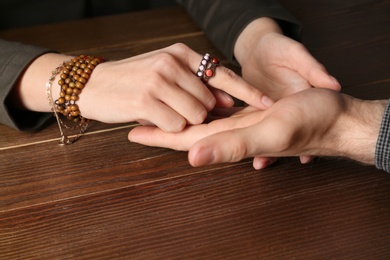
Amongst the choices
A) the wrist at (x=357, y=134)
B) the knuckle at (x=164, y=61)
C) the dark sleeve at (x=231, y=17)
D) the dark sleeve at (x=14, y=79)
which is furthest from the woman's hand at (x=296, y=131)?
the dark sleeve at (x=231, y=17)

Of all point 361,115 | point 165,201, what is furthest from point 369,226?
point 165,201

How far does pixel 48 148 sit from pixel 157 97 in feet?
0.84

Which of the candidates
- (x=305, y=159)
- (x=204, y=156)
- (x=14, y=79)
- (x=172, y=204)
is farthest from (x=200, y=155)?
(x=14, y=79)

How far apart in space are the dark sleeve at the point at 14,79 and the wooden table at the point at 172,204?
28 millimetres

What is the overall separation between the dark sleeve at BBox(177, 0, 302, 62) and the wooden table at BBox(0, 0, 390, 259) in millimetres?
234

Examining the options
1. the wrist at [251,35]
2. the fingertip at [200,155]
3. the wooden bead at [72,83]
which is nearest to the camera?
the fingertip at [200,155]

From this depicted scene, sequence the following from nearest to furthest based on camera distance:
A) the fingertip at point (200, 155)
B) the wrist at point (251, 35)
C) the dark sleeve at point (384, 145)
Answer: the fingertip at point (200, 155), the dark sleeve at point (384, 145), the wrist at point (251, 35)

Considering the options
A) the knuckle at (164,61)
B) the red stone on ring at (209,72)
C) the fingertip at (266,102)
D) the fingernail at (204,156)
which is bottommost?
the fingertip at (266,102)

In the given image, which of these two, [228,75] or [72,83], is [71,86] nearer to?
[72,83]

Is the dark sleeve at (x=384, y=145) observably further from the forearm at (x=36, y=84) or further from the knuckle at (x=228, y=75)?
the forearm at (x=36, y=84)

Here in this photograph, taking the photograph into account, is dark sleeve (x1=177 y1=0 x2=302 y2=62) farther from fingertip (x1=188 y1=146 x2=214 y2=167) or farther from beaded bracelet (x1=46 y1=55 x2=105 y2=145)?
fingertip (x1=188 y1=146 x2=214 y2=167)

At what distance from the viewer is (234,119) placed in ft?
3.11

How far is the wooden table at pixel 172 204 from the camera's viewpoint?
0.79 meters

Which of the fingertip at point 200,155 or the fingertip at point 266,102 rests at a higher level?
the fingertip at point 200,155
